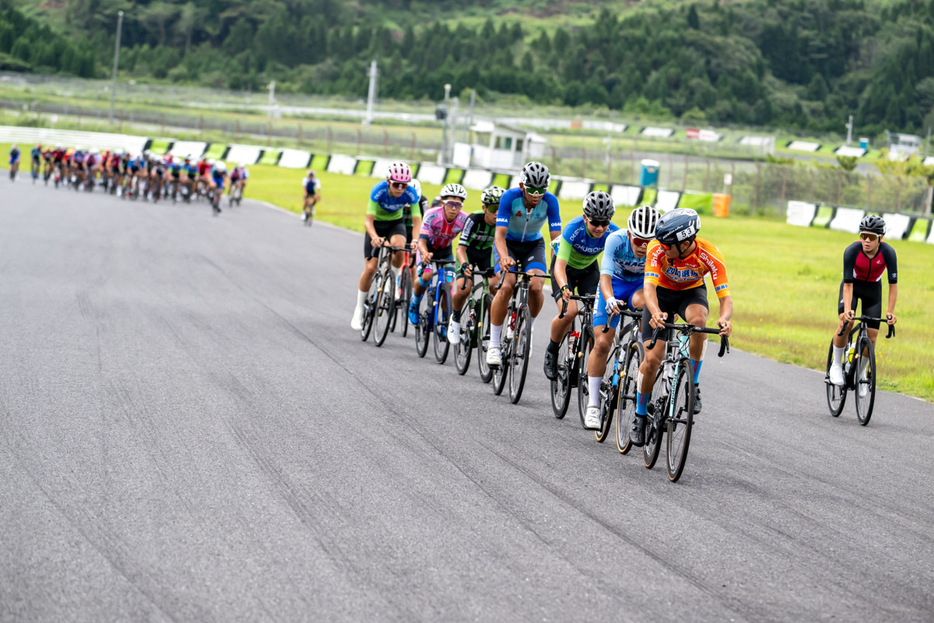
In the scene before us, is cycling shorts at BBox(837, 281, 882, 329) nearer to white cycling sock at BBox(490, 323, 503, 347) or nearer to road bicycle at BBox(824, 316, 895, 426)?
road bicycle at BBox(824, 316, 895, 426)

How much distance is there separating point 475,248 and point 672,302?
13.3ft

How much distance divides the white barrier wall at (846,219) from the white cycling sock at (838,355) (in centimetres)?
3254

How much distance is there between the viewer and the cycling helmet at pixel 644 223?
8.83 metres

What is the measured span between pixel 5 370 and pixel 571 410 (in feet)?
16.2

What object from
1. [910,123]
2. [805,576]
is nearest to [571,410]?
[805,576]

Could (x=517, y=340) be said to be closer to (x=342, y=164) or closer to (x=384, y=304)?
(x=384, y=304)

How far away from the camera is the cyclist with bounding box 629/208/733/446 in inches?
314

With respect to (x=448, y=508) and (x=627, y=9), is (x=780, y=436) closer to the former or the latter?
(x=448, y=508)

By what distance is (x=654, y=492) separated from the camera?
770 cm

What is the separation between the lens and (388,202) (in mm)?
14141

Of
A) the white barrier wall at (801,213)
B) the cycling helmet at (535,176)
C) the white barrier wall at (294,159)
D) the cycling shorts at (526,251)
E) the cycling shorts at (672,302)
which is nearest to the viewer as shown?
the cycling shorts at (672,302)

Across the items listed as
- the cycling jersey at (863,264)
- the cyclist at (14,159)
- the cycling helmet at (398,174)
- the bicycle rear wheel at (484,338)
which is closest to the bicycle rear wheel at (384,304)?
the cycling helmet at (398,174)

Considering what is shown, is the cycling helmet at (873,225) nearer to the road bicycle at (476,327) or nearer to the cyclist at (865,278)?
the cyclist at (865,278)

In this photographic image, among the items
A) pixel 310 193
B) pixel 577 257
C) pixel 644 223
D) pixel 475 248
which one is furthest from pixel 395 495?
pixel 310 193
